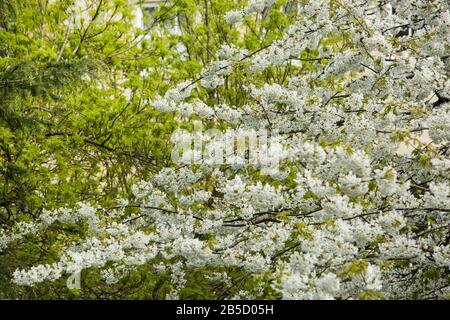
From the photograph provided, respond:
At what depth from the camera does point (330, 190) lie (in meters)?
4.86

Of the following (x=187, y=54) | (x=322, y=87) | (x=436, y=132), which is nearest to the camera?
(x=436, y=132)

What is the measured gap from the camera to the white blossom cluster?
186 inches

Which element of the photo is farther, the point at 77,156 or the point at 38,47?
the point at 77,156

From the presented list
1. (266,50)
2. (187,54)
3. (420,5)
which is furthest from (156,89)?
(420,5)

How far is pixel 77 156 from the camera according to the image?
9727 millimetres

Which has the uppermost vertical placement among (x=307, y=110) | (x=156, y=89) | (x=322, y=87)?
(x=156, y=89)

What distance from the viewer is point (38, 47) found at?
28.8 feet

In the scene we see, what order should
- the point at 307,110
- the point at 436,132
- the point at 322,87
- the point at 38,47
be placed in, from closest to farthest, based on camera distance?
the point at 436,132 → the point at 307,110 → the point at 322,87 → the point at 38,47

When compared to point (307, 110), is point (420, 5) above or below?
above

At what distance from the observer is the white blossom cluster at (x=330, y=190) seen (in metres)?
4.73

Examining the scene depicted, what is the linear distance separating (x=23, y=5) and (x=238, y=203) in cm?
550

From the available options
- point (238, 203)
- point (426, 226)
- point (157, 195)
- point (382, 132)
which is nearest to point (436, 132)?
point (382, 132)
